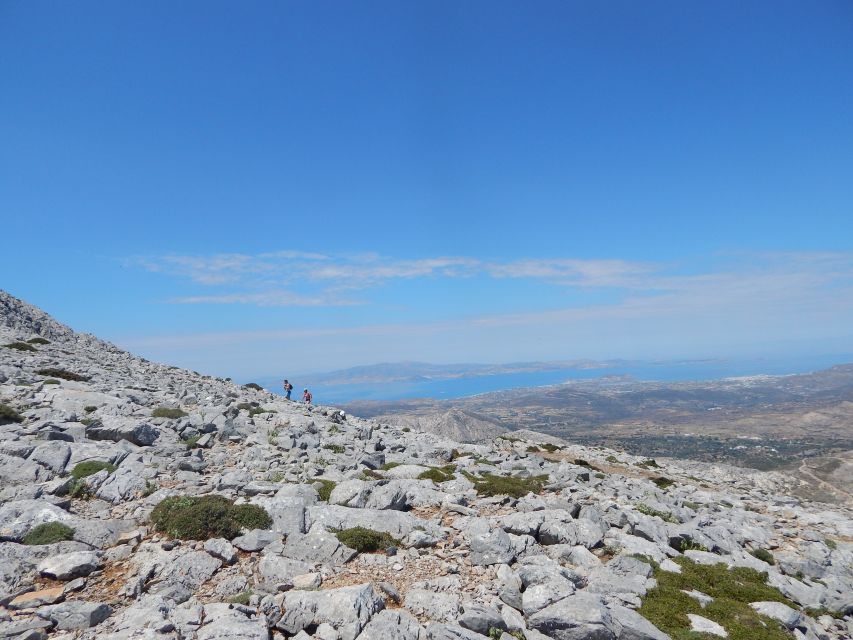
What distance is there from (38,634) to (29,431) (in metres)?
14.4

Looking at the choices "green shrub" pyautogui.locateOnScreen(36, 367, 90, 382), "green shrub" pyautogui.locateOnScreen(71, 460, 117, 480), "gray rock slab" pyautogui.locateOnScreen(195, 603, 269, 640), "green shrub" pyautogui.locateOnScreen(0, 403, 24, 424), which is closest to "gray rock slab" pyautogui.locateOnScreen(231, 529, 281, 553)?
"gray rock slab" pyautogui.locateOnScreen(195, 603, 269, 640)

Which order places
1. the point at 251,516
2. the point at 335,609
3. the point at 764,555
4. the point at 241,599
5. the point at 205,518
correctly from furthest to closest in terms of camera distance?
the point at 764,555 < the point at 251,516 < the point at 205,518 < the point at 241,599 < the point at 335,609

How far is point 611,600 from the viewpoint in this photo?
10.2 m

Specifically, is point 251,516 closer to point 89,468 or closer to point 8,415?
point 89,468

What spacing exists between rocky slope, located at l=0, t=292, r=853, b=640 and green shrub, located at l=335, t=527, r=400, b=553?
9 centimetres

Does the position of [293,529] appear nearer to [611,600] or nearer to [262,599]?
[262,599]

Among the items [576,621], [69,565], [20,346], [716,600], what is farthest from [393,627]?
[20,346]

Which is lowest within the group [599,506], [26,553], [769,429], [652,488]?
[769,429]

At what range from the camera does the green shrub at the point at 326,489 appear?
15367 millimetres

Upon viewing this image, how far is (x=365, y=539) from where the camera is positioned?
11953 millimetres

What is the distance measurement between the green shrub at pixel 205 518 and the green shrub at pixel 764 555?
53.1 ft

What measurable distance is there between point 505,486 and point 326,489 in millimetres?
6999

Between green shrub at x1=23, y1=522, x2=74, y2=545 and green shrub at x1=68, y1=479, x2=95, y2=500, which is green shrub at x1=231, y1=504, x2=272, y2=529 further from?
green shrub at x1=68, y1=479, x2=95, y2=500

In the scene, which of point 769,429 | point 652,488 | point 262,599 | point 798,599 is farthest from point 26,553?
point 769,429
